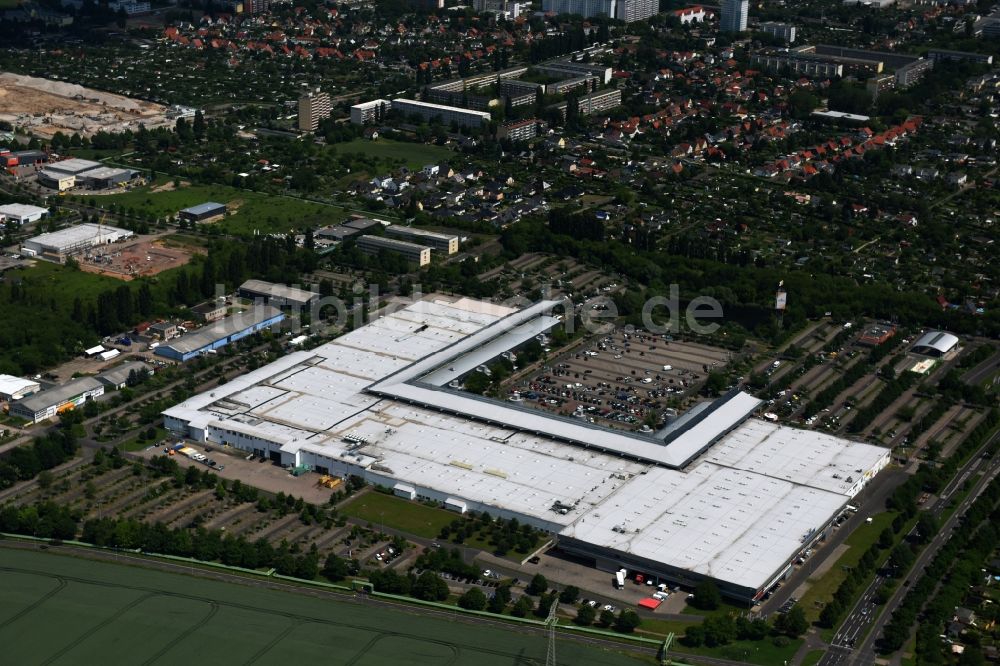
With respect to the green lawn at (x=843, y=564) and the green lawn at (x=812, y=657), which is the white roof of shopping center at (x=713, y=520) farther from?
the green lawn at (x=812, y=657)

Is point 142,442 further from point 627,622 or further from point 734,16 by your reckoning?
point 734,16

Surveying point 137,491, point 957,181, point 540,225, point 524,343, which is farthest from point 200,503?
point 957,181

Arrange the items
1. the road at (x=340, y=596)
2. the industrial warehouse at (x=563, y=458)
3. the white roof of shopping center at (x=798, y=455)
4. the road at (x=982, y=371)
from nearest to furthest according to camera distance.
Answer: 1. the road at (x=340, y=596)
2. the industrial warehouse at (x=563, y=458)
3. the white roof of shopping center at (x=798, y=455)
4. the road at (x=982, y=371)

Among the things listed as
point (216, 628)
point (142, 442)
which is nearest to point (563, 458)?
point (216, 628)

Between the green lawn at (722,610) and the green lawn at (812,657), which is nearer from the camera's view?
the green lawn at (812,657)

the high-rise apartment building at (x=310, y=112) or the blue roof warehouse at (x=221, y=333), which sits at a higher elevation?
the high-rise apartment building at (x=310, y=112)

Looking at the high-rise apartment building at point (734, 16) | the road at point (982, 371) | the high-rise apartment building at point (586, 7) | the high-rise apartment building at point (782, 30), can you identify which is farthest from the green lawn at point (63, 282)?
the high-rise apartment building at point (734, 16)

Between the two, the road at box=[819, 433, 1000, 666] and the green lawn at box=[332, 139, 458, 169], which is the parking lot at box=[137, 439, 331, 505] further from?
the green lawn at box=[332, 139, 458, 169]
